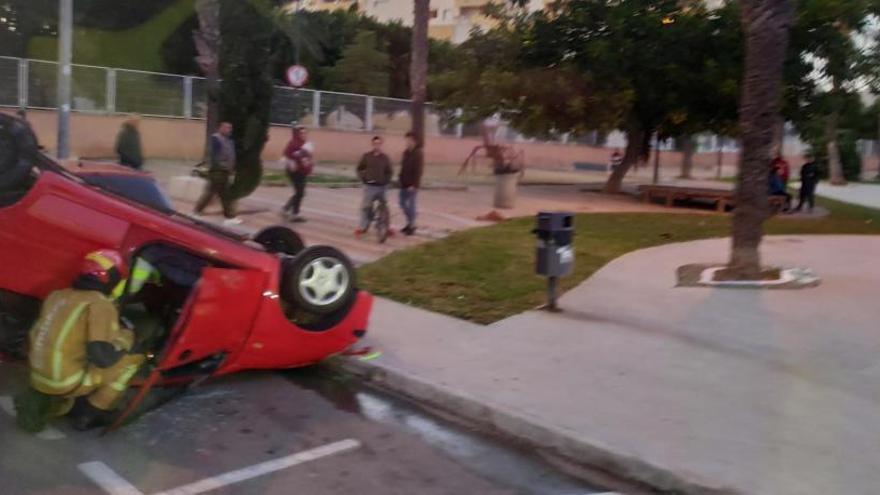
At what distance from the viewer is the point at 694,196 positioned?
21984 mm

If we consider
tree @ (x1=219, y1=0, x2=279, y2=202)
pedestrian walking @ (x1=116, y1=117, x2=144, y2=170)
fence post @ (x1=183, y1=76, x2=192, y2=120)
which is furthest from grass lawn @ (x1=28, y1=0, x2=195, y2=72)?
pedestrian walking @ (x1=116, y1=117, x2=144, y2=170)

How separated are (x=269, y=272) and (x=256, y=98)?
9.35 metres

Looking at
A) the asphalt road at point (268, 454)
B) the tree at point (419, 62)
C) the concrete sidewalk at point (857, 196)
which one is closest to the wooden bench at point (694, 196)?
the concrete sidewalk at point (857, 196)

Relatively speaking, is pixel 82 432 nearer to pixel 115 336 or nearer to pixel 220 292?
pixel 115 336

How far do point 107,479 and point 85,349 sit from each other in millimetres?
880

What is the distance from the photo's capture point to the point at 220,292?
5836mm

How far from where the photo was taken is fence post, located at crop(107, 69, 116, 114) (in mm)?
26094

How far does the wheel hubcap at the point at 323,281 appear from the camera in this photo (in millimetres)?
6395

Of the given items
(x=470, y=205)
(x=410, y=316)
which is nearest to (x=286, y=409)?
(x=410, y=316)

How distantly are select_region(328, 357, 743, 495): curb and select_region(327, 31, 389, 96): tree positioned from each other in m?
33.2

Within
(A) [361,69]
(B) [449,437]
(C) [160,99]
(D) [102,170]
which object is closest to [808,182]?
(B) [449,437]

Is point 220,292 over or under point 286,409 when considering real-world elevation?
over

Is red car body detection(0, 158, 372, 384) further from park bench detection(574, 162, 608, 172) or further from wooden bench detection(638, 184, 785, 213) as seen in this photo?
park bench detection(574, 162, 608, 172)

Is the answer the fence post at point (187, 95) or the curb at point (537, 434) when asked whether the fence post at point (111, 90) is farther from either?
the curb at point (537, 434)
